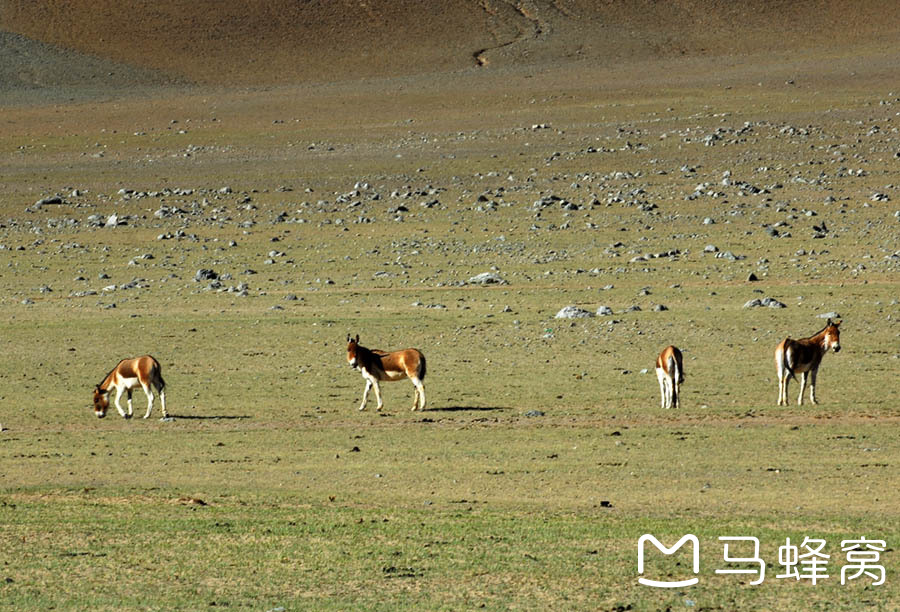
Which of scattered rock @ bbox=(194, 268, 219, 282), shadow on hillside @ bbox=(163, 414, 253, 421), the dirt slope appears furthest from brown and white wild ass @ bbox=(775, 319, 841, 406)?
the dirt slope

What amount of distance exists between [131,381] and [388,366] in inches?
138

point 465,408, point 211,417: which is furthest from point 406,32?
point 211,417

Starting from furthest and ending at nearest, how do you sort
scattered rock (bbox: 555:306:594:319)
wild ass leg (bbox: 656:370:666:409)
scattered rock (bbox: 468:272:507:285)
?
scattered rock (bbox: 468:272:507:285) < scattered rock (bbox: 555:306:594:319) < wild ass leg (bbox: 656:370:666:409)

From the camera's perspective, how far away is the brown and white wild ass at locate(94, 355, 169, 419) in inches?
764

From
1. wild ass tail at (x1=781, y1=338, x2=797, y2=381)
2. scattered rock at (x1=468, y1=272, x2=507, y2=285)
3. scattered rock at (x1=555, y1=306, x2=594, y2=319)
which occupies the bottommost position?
wild ass tail at (x1=781, y1=338, x2=797, y2=381)

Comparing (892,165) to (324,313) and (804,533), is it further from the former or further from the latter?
(804,533)

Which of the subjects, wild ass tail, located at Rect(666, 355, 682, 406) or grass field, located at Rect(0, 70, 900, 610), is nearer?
grass field, located at Rect(0, 70, 900, 610)

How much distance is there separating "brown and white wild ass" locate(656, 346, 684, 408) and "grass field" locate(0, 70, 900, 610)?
0.95ft

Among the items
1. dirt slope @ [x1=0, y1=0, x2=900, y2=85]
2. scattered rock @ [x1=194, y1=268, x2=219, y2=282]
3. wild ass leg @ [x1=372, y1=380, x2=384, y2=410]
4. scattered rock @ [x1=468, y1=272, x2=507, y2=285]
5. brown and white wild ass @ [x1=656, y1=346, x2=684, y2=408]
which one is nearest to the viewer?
brown and white wild ass @ [x1=656, y1=346, x2=684, y2=408]

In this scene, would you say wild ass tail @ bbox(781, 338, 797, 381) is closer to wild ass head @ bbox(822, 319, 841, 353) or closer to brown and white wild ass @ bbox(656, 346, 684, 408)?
wild ass head @ bbox(822, 319, 841, 353)

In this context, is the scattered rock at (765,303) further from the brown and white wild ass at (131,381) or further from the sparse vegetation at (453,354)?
the brown and white wild ass at (131,381)

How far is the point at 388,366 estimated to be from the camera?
785 inches

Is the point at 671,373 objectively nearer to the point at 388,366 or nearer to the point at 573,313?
the point at 388,366

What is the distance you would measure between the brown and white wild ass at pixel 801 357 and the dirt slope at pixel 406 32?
2590 inches
